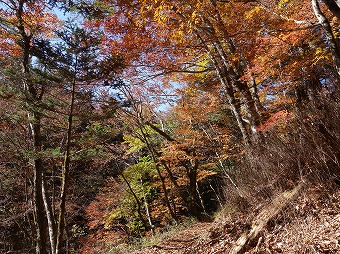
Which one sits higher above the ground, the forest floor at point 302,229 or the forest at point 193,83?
the forest at point 193,83

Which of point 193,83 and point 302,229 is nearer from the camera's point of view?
point 302,229

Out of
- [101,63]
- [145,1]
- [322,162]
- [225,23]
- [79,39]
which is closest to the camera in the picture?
[322,162]

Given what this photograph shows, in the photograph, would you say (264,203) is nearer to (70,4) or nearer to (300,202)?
(300,202)

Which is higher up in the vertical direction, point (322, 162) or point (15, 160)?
point (15, 160)

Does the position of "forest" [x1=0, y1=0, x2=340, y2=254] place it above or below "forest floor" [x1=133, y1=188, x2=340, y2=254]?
above

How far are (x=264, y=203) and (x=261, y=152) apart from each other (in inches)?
51.8

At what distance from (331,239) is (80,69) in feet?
23.2

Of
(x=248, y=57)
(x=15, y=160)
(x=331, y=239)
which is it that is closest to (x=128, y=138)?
(x=15, y=160)

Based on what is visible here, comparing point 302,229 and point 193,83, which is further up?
point 193,83

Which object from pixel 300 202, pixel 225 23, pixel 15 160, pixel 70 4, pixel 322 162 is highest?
pixel 70 4

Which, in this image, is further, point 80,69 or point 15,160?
point 15,160

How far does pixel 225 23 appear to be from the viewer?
28.6 feet

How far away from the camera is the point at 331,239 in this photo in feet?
10.2

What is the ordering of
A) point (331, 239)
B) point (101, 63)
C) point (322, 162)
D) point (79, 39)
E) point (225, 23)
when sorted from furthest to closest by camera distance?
point (225, 23)
point (101, 63)
point (79, 39)
point (322, 162)
point (331, 239)
